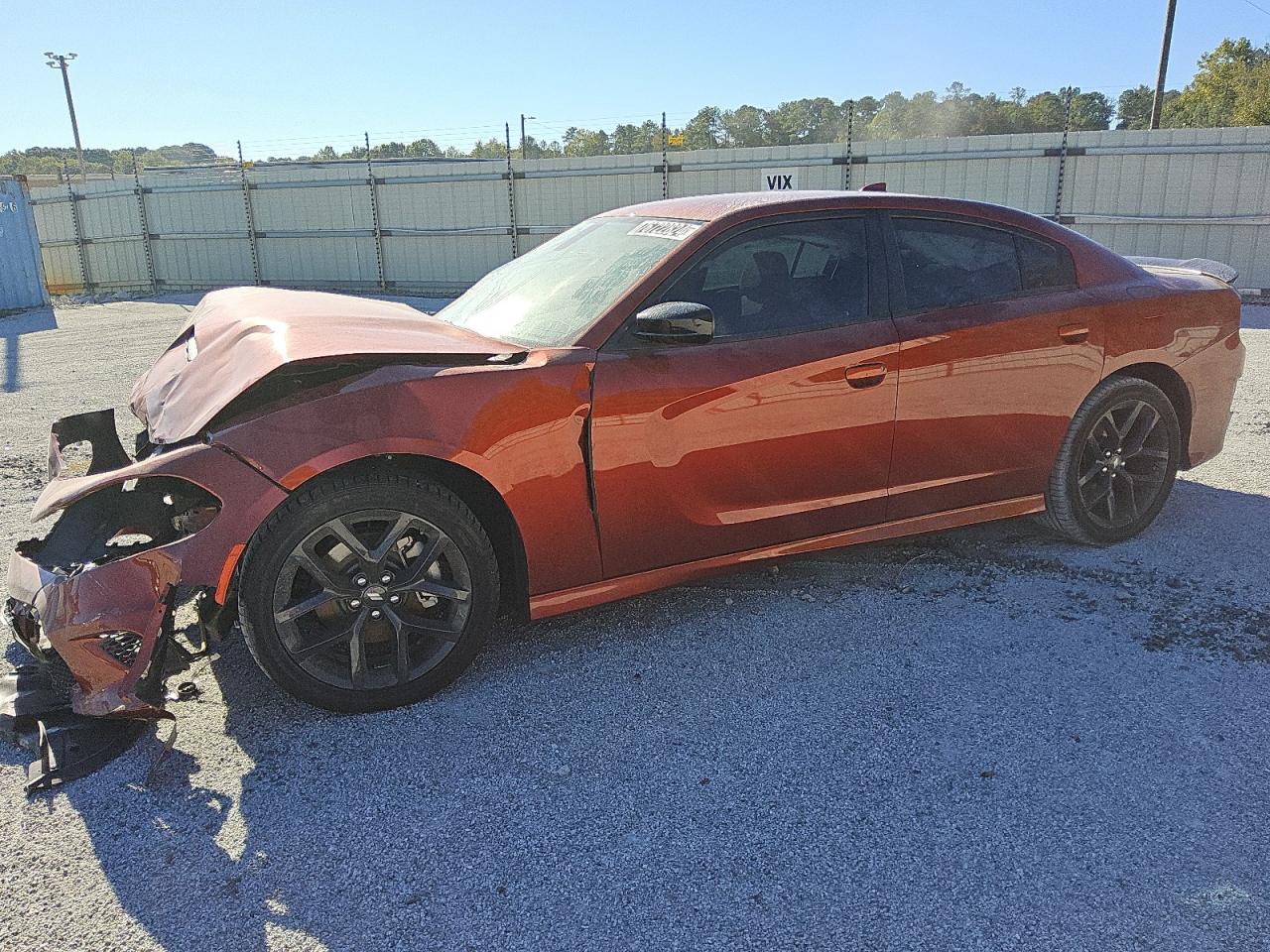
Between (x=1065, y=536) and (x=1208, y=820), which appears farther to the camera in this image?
(x=1065, y=536)

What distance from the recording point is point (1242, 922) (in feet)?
7.16

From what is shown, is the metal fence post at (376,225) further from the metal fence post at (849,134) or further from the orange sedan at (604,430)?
the orange sedan at (604,430)

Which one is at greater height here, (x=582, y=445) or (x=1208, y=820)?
(x=582, y=445)

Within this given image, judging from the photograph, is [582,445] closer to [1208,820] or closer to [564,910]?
[564,910]

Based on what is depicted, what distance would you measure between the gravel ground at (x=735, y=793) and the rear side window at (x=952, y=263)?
4.15ft

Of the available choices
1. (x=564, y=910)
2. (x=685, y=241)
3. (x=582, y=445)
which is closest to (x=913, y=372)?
(x=685, y=241)

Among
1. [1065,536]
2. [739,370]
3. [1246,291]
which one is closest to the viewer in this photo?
[739,370]

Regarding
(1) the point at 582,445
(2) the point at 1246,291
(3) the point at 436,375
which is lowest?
(2) the point at 1246,291

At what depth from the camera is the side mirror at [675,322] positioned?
10.8ft

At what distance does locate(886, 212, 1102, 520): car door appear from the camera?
386cm

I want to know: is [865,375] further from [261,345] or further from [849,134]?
[849,134]

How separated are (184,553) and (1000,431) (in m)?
3.21

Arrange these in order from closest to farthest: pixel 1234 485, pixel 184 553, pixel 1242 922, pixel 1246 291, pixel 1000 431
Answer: pixel 1242 922 → pixel 184 553 → pixel 1000 431 → pixel 1234 485 → pixel 1246 291

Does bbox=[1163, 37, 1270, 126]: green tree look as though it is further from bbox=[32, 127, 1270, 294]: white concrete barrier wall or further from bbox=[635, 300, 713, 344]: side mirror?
bbox=[635, 300, 713, 344]: side mirror
